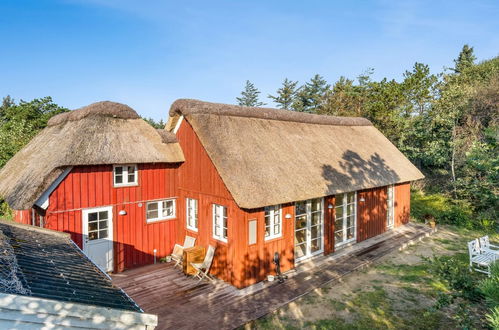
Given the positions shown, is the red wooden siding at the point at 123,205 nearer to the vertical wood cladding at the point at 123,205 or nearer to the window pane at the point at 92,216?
the vertical wood cladding at the point at 123,205

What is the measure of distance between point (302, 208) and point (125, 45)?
43.8ft

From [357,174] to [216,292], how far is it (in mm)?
6567

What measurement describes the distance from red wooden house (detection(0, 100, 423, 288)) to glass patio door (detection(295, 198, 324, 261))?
0.04 m

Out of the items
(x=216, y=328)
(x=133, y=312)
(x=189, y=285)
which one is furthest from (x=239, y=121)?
(x=133, y=312)

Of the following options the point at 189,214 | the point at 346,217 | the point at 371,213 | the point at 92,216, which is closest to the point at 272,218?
the point at 189,214

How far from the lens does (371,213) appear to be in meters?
12.0

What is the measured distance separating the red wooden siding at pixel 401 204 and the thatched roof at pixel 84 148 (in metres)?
9.92

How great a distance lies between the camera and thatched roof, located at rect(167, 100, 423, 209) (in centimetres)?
802

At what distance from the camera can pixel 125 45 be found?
1627 cm

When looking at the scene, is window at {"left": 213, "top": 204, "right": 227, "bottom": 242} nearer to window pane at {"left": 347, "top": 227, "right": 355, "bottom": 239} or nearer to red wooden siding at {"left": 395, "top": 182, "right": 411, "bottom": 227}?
window pane at {"left": 347, "top": 227, "right": 355, "bottom": 239}

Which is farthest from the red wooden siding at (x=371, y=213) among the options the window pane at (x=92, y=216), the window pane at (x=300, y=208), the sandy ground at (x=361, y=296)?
the window pane at (x=92, y=216)

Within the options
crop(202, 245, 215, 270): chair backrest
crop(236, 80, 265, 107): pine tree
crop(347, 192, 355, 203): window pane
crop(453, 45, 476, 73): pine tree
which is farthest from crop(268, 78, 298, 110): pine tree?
crop(202, 245, 215, 270): chair backrest

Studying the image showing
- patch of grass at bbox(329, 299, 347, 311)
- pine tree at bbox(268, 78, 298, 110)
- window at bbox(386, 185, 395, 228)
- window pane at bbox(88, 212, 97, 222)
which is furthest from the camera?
pine tree at bbox(268, 78, 298, 110)

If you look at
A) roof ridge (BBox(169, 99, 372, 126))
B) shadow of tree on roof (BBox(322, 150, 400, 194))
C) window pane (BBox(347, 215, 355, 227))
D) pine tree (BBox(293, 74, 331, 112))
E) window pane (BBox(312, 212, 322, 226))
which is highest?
pine tree (BBox(293, 74, 331, 112))
